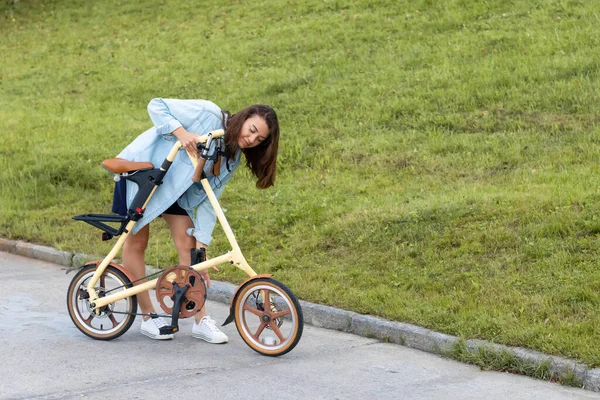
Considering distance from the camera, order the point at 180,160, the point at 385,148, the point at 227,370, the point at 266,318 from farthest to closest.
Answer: the point at 385,148 < the point at 180,160 < the point at 266,318 < the point at 227,370

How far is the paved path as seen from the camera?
4926mm

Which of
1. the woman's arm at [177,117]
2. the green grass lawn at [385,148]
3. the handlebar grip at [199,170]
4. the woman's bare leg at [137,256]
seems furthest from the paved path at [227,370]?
the woman's arm at [177,117]

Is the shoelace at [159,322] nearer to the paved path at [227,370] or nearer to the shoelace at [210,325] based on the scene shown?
the paved path at [227,370]

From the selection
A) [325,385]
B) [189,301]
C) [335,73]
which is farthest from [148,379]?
[335,73]

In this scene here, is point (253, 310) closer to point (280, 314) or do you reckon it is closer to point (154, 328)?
point (280, 314)

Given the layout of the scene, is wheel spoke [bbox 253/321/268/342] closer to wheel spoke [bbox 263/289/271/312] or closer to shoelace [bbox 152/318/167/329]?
wheel spoke [bbox 263/289/271/312]

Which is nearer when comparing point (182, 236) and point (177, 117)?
point (177, 117)

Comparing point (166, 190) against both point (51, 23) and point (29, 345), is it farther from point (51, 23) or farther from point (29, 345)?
point (51, 23)

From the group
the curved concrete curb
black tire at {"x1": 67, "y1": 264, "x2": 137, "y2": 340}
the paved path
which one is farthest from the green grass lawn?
black tire at {"x1": 67, "y1": 264, "x2": 137, "y2": 340}

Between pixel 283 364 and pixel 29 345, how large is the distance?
167 cm

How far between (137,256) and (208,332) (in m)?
0.70

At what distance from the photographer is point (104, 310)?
591cm

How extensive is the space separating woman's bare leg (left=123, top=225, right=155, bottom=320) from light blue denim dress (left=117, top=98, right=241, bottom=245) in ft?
0.61

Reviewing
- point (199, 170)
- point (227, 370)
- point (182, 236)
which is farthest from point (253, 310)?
point (199, 170)
